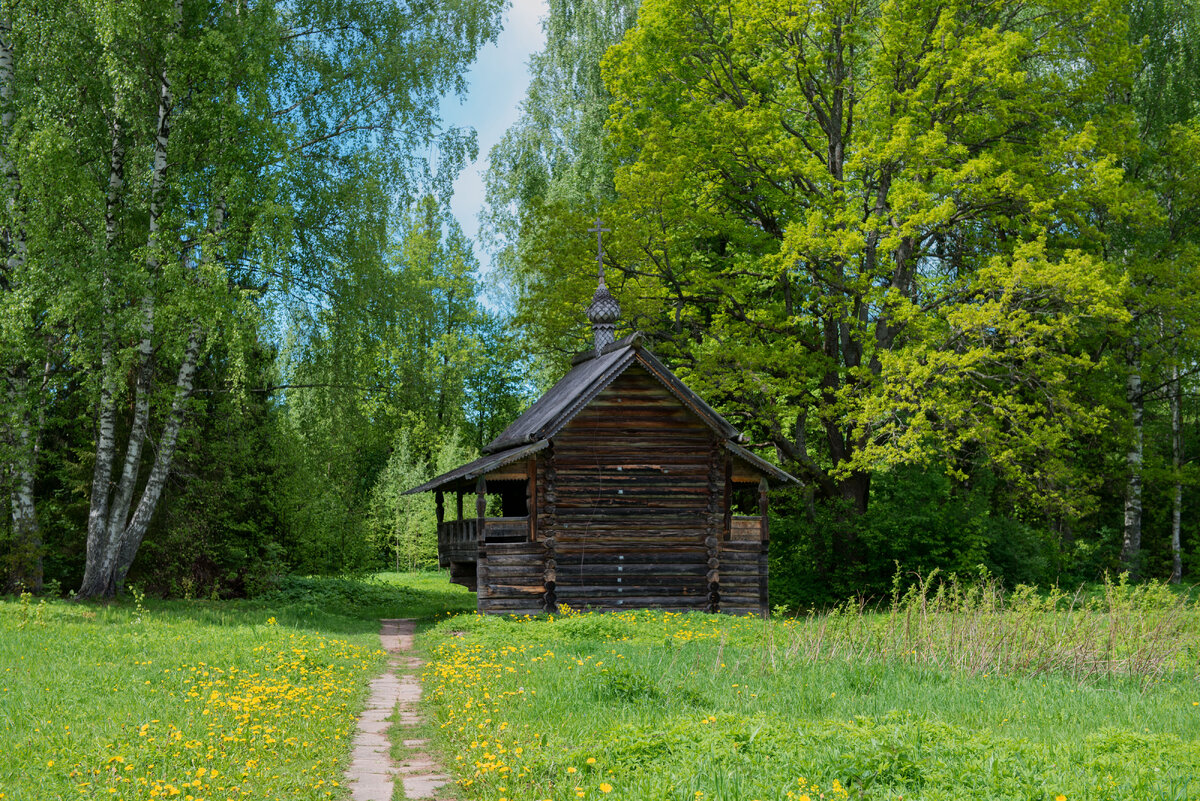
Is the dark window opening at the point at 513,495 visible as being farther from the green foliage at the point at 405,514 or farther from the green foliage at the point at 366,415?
the green foliage at the point at 405,514

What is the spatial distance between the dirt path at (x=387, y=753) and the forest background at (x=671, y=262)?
29.4ft

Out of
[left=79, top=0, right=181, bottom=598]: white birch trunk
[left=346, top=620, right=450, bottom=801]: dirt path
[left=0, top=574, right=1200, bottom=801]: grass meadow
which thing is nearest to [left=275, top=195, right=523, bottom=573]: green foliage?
[left=79, top=0, right=181, bottom=598]: white birch trunk

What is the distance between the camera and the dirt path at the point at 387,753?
25.0ft

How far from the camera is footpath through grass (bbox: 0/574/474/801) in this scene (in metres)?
6.89

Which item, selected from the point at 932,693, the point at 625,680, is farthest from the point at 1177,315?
the point at 625,680

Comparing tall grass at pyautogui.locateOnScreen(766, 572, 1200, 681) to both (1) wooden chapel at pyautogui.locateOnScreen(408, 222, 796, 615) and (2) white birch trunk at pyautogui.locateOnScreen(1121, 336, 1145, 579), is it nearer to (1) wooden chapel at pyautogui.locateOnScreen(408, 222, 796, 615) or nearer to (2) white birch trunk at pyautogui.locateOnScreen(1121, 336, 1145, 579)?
(1) wooden chapel at pyautogui.locateOnScreen(408, 222, 796, 615)

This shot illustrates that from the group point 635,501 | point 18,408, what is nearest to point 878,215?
→ point 635,501

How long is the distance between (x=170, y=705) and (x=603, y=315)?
55.2 feet

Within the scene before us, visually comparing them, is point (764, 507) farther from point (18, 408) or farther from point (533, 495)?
point (18, 408)

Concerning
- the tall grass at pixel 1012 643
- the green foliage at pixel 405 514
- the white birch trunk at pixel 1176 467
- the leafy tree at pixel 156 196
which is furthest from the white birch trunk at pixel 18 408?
the white birch trunk at pixel 1176 467

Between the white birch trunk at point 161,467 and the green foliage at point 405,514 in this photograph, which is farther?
the green foliage at point 405,514

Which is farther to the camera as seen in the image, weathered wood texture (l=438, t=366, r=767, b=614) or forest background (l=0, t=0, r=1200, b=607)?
weathered wood texture (l=438, t=366, r=767, b=614)

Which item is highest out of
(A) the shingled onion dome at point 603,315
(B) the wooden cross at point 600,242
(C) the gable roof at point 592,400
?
(B) the wooden cross at point 600,242

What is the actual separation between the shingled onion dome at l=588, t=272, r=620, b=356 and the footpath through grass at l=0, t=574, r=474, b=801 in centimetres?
947
